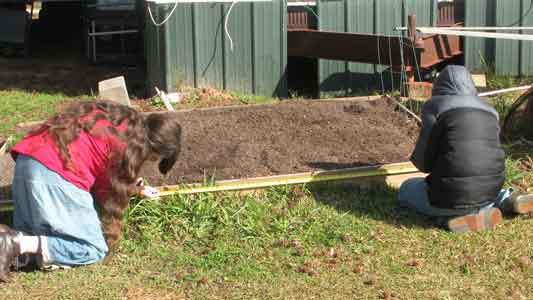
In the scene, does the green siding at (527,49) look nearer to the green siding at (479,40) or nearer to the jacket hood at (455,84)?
the green siding at (479,40)

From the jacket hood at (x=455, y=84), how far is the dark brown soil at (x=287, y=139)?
1090 mm

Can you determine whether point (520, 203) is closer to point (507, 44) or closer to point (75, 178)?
A: point (75, 178)

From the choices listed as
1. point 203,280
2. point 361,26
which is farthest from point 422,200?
point 361,26

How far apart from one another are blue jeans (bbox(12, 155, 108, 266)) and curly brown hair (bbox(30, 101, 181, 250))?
5.9 inches

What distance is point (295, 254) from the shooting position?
225 inches

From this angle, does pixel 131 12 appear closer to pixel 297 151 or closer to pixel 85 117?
pixel 297 151

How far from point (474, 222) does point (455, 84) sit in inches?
40.0

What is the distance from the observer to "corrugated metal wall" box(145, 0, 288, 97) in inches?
421

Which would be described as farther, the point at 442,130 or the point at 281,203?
the point at 281,203

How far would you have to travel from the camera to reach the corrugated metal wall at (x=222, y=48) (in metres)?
10.7

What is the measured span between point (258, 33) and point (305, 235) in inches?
214

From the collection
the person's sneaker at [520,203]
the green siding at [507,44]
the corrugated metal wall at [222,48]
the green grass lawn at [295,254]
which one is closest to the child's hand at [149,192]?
the green grass lawn at [295,254]

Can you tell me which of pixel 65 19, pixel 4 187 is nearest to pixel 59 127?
pixel 4 187

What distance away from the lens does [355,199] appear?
21.5 ft
